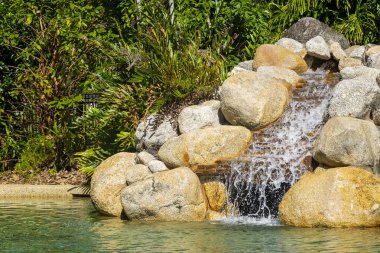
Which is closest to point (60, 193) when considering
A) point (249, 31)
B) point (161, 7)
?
point (161, 7)

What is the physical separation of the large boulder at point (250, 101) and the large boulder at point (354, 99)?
0.90m

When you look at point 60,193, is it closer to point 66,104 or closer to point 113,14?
point 66,104

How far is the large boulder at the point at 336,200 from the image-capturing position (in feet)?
35.0

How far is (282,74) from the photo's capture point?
1448 cm

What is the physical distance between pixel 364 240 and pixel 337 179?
1.32m

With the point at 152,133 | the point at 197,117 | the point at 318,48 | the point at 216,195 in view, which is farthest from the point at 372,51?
the point at 216,195

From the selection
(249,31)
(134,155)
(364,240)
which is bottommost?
(364,240)

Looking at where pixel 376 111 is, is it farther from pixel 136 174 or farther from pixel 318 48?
pixel 318 48

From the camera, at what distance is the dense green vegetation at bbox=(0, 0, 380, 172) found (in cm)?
1546

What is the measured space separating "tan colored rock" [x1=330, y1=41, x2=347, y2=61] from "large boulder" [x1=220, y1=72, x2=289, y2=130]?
276 cm

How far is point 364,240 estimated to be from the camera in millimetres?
9688

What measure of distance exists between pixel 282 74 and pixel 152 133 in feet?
7.80

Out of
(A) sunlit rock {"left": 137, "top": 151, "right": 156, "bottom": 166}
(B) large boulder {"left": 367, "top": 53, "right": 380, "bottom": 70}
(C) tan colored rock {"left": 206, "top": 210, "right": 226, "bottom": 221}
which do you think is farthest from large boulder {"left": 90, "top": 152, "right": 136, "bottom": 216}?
(B) large boulder {"left": 367, "top": 53, "right": 380, "bottom": 70}

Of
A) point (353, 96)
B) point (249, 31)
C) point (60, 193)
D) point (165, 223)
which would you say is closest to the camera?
point (165, 223)
